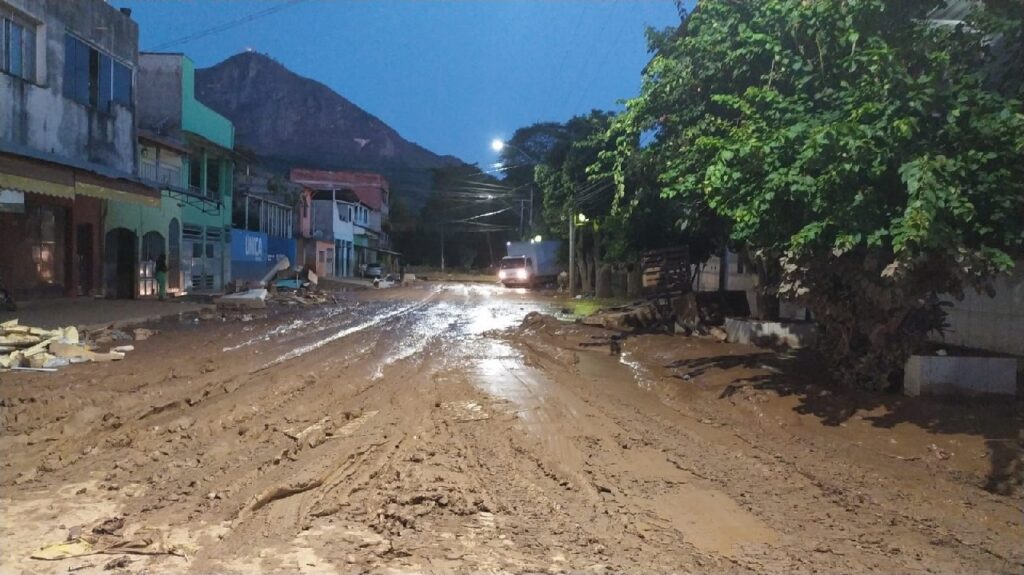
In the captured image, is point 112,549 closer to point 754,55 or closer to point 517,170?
point 754,55

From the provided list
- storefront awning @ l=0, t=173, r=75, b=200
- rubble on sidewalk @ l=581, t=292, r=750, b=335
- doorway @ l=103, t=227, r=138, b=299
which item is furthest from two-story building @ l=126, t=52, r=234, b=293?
rubble on sidewalk @ l=581, t=292, r=750, b=335

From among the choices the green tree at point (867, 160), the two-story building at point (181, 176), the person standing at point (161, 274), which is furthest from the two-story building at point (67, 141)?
the green tree at point (867, 160)

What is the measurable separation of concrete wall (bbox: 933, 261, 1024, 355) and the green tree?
170 centimetres

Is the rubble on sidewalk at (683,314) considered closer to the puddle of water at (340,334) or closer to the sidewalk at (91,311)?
the puddle of water at (340,334)

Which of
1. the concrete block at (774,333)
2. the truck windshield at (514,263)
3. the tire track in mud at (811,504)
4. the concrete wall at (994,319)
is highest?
the truck windshield at (514,263)

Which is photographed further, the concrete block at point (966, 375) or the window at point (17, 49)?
the window at point (17, 49)

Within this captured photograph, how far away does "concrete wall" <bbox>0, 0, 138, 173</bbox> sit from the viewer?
1697 centimetres

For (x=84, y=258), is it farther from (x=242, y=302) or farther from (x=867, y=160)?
(x=867, y=160)

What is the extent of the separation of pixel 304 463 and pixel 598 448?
2.71m

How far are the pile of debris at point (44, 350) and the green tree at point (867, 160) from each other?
30.5 ft

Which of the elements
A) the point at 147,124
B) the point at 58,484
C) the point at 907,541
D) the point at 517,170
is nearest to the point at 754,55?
the point at 907,541

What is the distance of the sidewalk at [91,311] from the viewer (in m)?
14.6

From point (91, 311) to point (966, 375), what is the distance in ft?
59.4

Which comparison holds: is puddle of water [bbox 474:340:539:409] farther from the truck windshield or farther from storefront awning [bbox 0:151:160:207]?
the truck windshield
